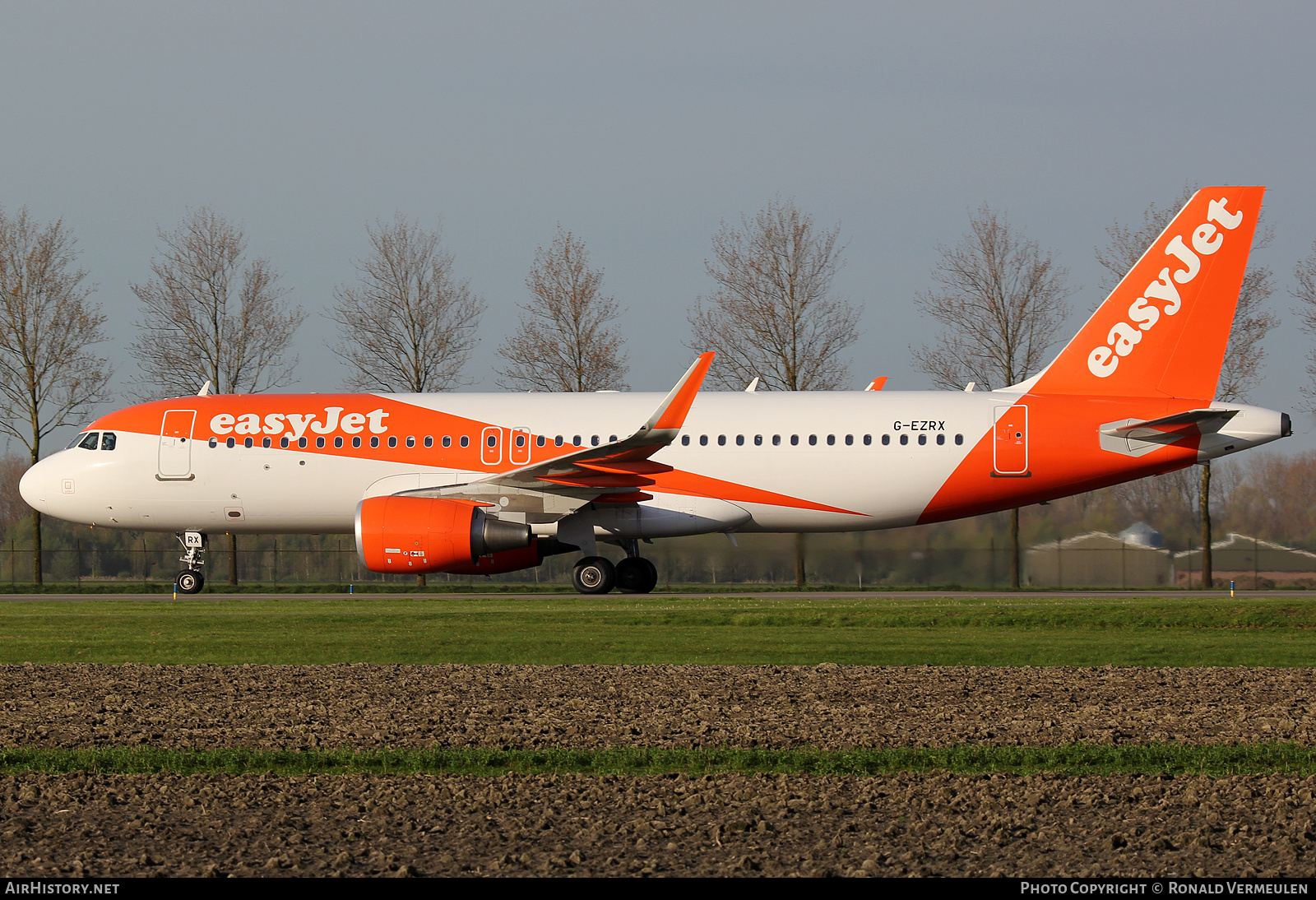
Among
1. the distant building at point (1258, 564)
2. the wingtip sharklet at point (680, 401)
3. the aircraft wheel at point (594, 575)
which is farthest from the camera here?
the distant building at point (1258, 564)

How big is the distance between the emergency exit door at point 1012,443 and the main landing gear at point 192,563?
1478 cm

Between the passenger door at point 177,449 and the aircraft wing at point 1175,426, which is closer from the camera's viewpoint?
the aircraft wing at point 1175,426

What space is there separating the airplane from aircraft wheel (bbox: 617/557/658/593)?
0.04 m

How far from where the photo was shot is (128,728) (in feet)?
25.8

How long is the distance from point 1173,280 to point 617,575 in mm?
10834

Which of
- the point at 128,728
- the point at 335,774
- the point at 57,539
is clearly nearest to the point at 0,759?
the point at 128,728

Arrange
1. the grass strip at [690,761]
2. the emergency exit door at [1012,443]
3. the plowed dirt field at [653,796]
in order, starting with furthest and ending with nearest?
the emergency exit door at [1012,443], the grass strip at [690,761], the plowed dirt field at [653,796]

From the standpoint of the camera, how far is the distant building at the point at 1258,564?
31766 millimetres

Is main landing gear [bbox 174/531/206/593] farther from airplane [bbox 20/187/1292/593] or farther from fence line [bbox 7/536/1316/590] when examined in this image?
fence line [bbox 7/536/1316/590]

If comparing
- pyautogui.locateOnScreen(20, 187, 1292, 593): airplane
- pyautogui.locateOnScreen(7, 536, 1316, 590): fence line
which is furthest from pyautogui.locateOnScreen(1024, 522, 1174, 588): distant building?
pyautogui.locateOnScreen(20, 187, 1292, 593): airplane

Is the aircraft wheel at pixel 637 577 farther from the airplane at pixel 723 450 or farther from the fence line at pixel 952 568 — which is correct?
the fence line at pixel 952 568

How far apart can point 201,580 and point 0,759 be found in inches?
733

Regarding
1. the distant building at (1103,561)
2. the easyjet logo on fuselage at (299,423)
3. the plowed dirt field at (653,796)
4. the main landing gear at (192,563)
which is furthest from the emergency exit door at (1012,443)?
the main landing gear at (192,563)

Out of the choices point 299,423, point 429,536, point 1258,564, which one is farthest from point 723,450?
point 1258,564
